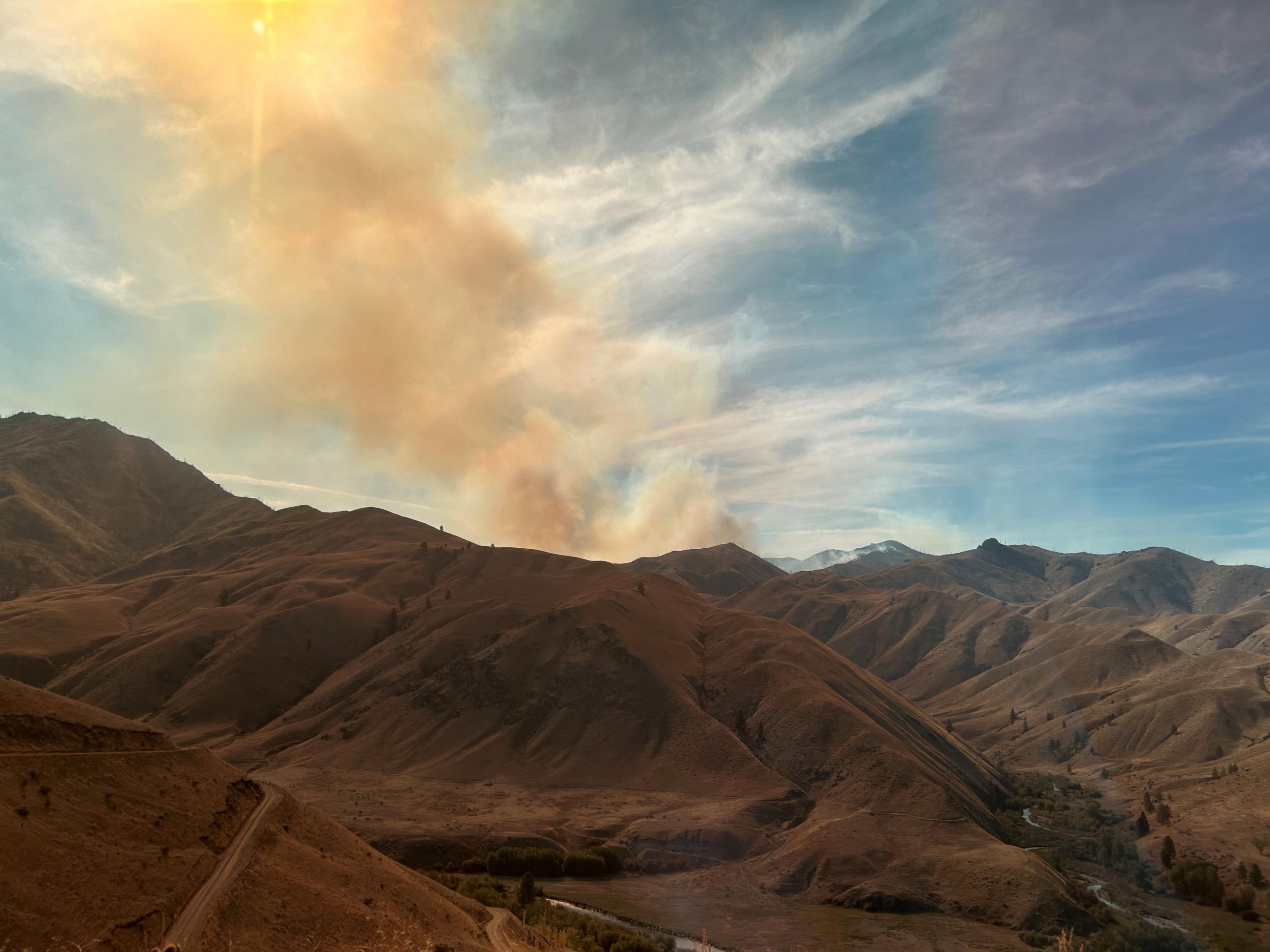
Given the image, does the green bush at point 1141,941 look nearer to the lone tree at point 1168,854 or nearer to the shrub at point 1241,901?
the shrub at point 1241,901

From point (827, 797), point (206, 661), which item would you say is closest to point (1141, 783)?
point (827, 797)

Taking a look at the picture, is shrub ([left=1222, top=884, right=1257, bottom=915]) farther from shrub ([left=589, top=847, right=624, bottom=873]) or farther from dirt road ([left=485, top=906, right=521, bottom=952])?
dirt road ([left=485, top=906, right=521, bottom=952])

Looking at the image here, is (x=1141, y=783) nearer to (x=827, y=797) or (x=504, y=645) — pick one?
(x=827, y=797)

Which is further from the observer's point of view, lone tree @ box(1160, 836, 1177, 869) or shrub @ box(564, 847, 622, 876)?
lone tree @ box(1160, 836, 1177, 869)

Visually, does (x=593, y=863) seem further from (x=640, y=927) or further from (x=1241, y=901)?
(x=1241, y=901)

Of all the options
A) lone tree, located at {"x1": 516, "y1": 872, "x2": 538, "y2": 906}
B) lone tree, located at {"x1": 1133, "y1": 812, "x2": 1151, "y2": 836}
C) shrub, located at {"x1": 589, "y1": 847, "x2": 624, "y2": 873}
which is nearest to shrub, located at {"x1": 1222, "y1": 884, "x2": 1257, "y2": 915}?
lone tree, located at {"x1": 1133, "y1": 812, "x2": 1151, "y2": 836}

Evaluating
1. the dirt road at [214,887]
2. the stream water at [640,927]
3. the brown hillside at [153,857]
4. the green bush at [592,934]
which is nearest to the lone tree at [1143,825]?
the stream water at [640,927]

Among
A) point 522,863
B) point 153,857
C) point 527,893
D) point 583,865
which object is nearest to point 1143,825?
point 583,865
